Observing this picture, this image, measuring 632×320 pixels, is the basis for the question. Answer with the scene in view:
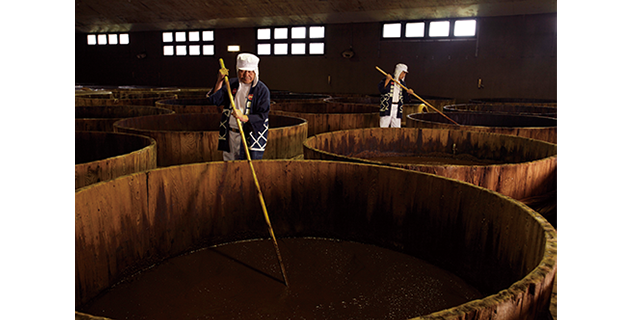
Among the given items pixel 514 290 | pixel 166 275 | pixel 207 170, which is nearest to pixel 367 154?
pixel 207 170

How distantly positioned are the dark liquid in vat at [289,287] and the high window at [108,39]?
62.2 ft

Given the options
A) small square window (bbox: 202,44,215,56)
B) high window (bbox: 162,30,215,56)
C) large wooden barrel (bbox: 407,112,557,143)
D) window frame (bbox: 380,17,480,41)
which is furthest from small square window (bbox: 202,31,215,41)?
large wooden barrel (bbox: 407,112,557,143)

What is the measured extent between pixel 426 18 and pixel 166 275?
11.5 m

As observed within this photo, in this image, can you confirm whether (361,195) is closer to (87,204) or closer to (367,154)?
(87,204)

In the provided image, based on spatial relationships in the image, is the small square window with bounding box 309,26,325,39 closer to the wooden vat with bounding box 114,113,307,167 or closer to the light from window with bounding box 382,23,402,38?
the light from window with bounding box 382,23,402,38

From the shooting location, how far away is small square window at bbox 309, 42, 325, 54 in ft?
48.0

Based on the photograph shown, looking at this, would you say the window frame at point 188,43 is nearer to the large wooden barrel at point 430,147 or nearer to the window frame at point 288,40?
the window frame at point 288,40

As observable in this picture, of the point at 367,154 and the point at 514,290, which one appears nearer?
the point at 514,290

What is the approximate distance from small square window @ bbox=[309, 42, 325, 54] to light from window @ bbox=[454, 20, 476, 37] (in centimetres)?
444

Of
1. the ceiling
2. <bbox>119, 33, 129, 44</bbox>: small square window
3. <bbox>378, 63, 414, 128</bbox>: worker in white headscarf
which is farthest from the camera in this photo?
<bbox>119, 33, 129, 44</bbox>: small square window

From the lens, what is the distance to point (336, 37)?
1420 cm

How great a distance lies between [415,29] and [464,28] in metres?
1.41

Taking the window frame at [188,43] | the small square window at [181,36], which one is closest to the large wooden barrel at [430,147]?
the window frame at [188,43]

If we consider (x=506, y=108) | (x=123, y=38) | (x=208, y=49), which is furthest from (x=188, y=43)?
(x=506, y=108)
